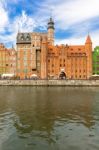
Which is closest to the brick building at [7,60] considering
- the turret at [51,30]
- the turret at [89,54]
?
the turret at [51,30]

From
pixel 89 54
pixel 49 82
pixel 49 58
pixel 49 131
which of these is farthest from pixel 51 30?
pixel 49 131

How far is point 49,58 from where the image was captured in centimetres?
13238

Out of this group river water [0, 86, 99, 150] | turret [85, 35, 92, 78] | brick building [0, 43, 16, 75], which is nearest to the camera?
river water [0, 86, 99, 150]

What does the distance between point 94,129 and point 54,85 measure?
83.6m

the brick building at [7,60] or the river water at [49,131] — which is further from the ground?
the brick building at [7,60]

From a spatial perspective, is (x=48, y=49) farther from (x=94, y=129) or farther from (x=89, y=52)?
(x=94, y=129)

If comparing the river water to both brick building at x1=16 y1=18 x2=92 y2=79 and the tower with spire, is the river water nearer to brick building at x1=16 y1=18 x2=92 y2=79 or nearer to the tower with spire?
brick building at x1=16 y1=18 x2=92 y2=79

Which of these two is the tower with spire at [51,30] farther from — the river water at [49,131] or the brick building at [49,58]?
the river water at [49,131]

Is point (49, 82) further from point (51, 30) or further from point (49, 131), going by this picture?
point (49, 131)

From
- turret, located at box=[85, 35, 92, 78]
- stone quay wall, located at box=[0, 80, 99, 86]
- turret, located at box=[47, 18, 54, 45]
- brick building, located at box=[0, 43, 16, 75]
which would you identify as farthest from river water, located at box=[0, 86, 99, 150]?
turret, located at box=[47, 18, 54, 45]

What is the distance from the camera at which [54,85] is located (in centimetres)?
10856

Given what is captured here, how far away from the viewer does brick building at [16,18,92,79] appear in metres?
130

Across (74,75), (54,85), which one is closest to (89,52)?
(74,75)

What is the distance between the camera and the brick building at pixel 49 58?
13025 centimetres
